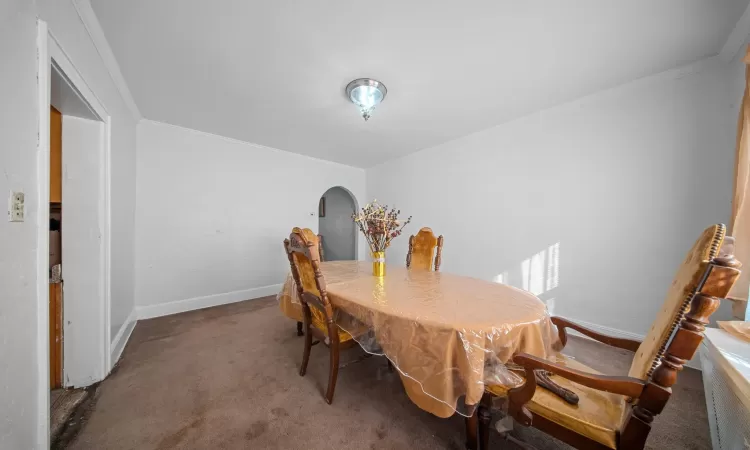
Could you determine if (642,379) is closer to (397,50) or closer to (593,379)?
(593,379)

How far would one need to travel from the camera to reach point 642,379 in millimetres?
787

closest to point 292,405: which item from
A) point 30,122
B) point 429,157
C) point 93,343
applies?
point 93,343

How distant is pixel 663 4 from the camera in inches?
59.5

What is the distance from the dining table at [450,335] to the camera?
100 centimetres

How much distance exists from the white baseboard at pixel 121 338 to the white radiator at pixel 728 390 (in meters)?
3.64

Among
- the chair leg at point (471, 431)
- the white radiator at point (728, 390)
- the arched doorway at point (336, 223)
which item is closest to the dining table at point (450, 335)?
the chair leg at point (471, 431)

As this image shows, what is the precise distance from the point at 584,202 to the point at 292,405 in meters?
3.37

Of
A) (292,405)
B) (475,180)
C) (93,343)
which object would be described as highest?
(475,180)

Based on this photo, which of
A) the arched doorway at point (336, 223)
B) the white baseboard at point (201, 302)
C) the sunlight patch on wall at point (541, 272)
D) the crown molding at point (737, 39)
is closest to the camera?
the crown molding at point (737, 39)

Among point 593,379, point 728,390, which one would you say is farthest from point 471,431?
point 728,390

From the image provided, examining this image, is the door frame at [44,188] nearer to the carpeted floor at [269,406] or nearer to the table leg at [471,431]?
the carpeted floor at [269,406]

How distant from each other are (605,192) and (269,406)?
142 inches

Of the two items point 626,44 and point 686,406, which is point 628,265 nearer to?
point 686,406

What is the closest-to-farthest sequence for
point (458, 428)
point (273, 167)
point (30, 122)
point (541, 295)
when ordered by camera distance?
1. point (30, 122)
2. point (458, 428)
3. point (541, 295)
4. point (273, 167)
